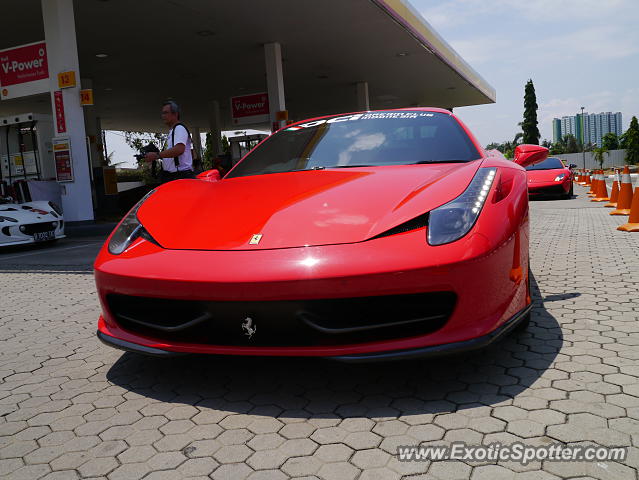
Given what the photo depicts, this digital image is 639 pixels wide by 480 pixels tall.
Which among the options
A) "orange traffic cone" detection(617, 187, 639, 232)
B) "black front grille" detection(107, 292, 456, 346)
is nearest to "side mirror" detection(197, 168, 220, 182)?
"black front grille" detection(107, 292, 456, 346)

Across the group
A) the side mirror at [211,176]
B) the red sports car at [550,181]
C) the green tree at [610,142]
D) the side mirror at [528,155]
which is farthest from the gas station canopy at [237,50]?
the green tree at [610,142]

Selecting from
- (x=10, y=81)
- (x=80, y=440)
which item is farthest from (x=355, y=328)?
(x=10, y=81)

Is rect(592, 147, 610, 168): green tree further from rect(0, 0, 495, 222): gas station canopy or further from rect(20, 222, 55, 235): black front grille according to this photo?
rect(20, 222, 55, 235): black front grille

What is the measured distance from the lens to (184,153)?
17.8ft

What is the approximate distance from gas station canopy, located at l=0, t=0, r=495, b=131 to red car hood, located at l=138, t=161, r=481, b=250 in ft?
32.0

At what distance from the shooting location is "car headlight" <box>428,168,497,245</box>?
2.02 m

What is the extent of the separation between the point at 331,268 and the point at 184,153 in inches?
156

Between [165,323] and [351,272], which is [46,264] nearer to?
[165,323]

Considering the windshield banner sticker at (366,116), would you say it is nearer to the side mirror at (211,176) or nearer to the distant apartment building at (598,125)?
the side mirror at (211,176)

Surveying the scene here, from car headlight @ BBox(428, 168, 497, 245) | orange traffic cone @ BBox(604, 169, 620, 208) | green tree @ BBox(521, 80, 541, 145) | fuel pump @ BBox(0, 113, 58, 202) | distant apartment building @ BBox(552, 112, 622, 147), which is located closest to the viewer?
car headlight @ BBox(428, 168, 497, 245)

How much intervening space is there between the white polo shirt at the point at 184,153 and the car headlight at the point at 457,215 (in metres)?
3.79

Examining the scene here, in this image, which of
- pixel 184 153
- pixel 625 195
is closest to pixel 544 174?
pixel 625 195

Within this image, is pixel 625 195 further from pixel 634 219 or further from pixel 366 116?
pixel 366 116

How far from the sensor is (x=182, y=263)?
2.10 meters
